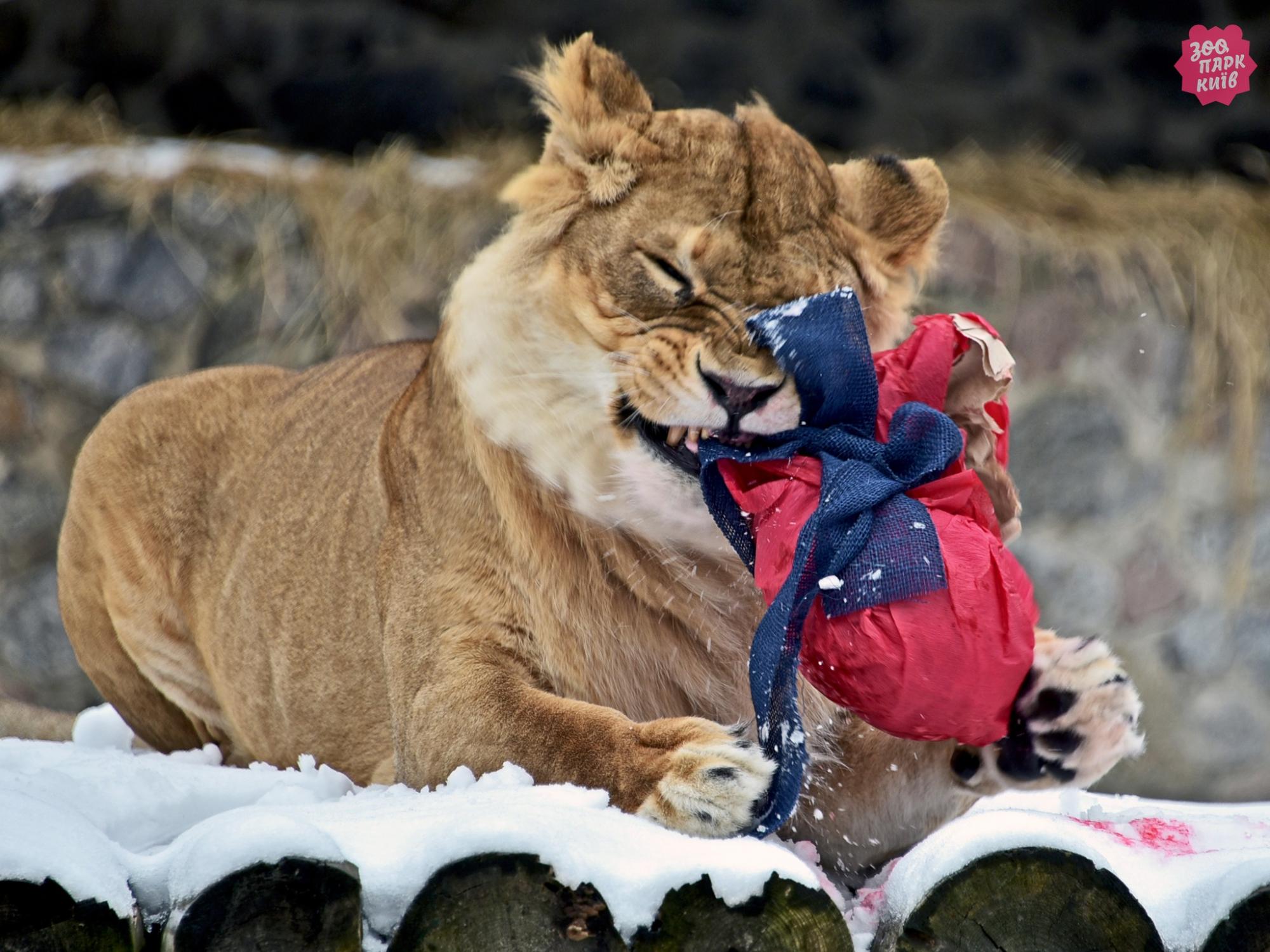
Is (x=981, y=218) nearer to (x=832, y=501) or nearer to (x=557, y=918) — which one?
(x=832, y=501)

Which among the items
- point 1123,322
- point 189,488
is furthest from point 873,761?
point 1123,322

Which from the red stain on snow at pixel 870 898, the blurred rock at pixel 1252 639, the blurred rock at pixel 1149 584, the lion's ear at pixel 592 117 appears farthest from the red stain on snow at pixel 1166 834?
the blurred rock at pixel 1252 639

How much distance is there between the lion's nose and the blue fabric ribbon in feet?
0.12

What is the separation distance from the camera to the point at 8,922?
112 centimetres

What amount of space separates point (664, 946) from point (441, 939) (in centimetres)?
19

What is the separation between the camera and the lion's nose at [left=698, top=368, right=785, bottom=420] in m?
1.54

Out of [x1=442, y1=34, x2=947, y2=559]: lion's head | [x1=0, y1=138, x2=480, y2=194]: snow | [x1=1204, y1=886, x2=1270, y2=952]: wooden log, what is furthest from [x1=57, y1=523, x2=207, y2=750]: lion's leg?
[x1=1204, y1=886, x2=1270, y2=952]: wooden log

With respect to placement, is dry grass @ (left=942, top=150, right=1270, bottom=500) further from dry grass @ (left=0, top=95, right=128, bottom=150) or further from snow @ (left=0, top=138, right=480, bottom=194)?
dry grass @ (left=0, top=95, right=128, bottom=150)

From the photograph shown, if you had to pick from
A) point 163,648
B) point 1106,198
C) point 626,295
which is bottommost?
point 163,648

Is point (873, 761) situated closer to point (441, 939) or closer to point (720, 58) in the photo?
point (441, 939)

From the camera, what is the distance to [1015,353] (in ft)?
13.3

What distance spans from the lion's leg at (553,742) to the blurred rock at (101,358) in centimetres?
240

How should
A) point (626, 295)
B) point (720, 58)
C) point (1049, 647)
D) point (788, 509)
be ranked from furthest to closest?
point (720, 58)
point (626, 295)
point (1049, 647)
point (788, 509)

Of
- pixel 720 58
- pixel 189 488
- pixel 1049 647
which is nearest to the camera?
pixel 1049 647
